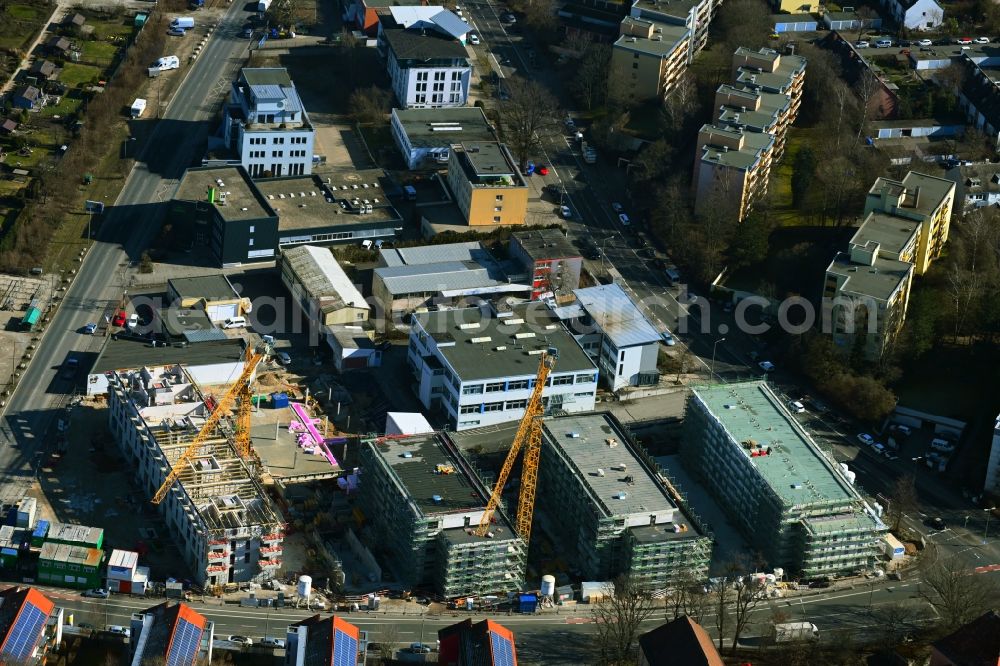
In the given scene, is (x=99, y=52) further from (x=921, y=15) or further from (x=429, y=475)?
(x=429, y=475)

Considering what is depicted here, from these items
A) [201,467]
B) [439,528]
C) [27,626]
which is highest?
[201,467]

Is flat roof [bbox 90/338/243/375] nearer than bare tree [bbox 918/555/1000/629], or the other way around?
bare tree [bbox 918/555/1000/629]

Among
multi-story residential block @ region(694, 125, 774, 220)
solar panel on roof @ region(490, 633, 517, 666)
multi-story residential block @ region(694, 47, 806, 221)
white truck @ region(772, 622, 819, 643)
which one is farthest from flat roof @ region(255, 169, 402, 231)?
white truck @ region(772, 622, 819, 643)

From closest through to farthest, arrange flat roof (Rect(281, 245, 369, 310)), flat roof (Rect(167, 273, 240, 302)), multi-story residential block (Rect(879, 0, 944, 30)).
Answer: flat roof (Rect(281, 245, 369, 310)), flat roof (Rect(167, 273, 240, 302)), multi-story residential block (Rect(879, 0, 944, 30))

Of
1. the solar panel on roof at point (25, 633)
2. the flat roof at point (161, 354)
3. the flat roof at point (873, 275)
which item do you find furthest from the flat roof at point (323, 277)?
the solar panel on roof at point (25, 633)

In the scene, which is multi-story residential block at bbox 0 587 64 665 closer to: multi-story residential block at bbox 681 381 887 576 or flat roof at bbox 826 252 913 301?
multi-story residential block at bbox 681 381 887 576

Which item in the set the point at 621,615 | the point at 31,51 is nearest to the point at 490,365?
the point at 621,615

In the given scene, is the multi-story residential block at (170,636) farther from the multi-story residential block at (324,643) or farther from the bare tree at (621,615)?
the bare tree at (621,615)
